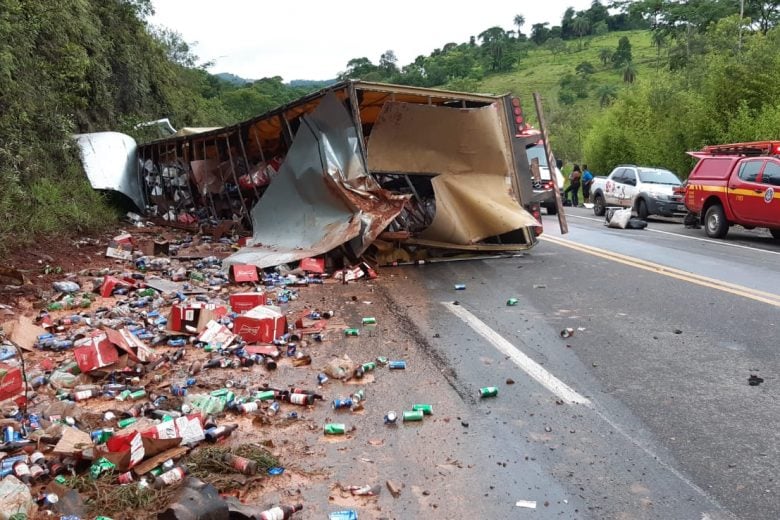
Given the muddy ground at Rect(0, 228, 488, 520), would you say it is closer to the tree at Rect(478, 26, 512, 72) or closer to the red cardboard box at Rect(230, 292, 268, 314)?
the red cardboard box at Rect(230, 292, 268, 314)

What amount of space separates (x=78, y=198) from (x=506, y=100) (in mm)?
9706

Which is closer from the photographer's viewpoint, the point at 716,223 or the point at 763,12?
the point at 716,223

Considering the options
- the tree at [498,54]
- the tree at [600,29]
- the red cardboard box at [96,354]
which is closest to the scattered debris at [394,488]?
the red cardboard box at [96,354]

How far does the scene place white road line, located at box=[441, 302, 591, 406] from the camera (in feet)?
13.7

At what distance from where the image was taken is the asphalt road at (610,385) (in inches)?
117

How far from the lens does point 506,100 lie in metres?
9.77

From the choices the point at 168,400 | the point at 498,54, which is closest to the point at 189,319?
the point at 168,400

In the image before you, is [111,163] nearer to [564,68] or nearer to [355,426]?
[355,426]

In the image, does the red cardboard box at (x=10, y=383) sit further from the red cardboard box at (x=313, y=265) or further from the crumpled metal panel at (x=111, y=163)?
the crumpled metal panel at (x=111, y=163)

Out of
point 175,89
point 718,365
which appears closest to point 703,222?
point 718,365

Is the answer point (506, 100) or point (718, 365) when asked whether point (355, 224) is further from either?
point (718, 365)

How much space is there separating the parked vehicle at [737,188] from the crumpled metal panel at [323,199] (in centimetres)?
870

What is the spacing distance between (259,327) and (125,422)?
1.76 metres

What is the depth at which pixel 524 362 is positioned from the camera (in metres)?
4.84
